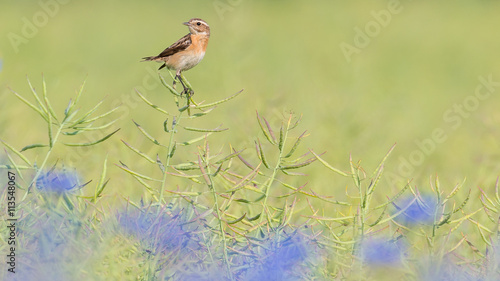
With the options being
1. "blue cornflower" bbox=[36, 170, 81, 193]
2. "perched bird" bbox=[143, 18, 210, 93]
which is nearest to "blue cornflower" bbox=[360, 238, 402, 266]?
"blue cornflower" bbox=[36, 170, 81, 193]

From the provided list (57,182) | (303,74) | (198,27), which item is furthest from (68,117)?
(303,74)

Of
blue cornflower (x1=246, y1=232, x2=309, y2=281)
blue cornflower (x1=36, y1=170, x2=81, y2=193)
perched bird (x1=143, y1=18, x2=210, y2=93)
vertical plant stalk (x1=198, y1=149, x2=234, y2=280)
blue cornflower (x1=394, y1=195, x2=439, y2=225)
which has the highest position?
perched bird (x1=143, y1=18, x2=210, y2=93)

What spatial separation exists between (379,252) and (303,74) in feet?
26.7

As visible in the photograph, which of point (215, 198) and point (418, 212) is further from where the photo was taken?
point (418, 212)

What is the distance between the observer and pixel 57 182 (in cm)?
202

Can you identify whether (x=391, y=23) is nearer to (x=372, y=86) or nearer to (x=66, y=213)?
(x=372, y=86)

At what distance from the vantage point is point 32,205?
208 cm

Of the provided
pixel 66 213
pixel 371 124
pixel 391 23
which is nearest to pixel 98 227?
pixel 66 213

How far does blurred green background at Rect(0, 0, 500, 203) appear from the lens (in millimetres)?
4605

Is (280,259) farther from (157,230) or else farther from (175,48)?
(175,48)

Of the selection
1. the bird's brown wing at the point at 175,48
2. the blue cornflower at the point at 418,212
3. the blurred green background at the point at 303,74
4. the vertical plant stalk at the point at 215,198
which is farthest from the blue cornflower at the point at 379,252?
the bird's brown wing at the point at 175,48

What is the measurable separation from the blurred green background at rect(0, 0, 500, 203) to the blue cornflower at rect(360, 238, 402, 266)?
1.32 feet

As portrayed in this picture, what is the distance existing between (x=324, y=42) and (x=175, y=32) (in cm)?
194

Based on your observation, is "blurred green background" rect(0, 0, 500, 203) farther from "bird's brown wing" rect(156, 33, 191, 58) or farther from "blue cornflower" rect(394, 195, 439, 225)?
"blue cornflower" rect(394, 195, 439, 225)
